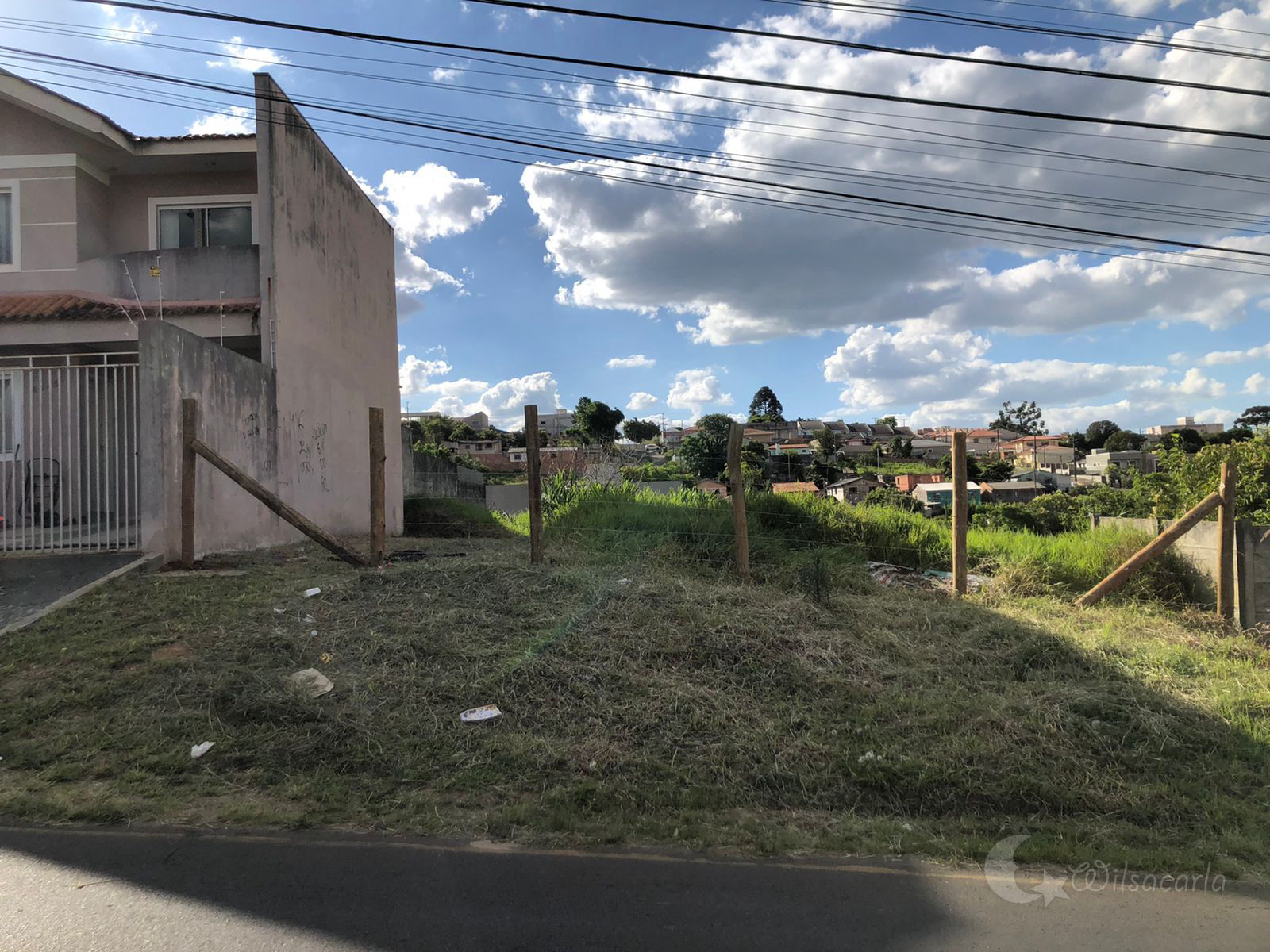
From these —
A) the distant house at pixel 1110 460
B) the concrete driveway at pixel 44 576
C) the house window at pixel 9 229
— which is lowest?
the concrete driveway at pixel 44 576

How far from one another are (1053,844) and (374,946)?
2948 mm

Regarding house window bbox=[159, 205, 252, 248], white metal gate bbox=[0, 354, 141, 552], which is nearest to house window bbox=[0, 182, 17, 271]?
house window bbox=[159, 205, 252, 248]

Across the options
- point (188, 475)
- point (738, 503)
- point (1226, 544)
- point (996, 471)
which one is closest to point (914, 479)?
point (996, 471)

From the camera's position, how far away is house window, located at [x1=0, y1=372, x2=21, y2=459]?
9109 millimetres

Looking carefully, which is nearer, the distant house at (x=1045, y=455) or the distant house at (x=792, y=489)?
the distant house at (x=792, y=489)

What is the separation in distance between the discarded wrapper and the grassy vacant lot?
7 cm

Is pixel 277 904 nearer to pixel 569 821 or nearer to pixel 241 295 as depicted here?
pixel 569 821

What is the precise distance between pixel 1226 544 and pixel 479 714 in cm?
705

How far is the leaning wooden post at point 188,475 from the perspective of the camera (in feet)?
24.0

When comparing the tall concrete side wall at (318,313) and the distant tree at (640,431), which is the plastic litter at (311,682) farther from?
the distant tree at (640,431)

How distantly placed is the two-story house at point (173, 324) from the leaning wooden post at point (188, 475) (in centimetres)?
37

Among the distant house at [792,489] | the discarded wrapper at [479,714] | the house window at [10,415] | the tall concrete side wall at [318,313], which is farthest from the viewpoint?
the distant house at [792,489]

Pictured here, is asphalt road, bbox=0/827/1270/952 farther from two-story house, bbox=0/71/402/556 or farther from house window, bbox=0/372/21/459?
house window, bbox=0/372/21/459

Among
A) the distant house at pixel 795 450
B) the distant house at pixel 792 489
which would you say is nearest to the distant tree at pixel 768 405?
the distant house at pixel 795 450
